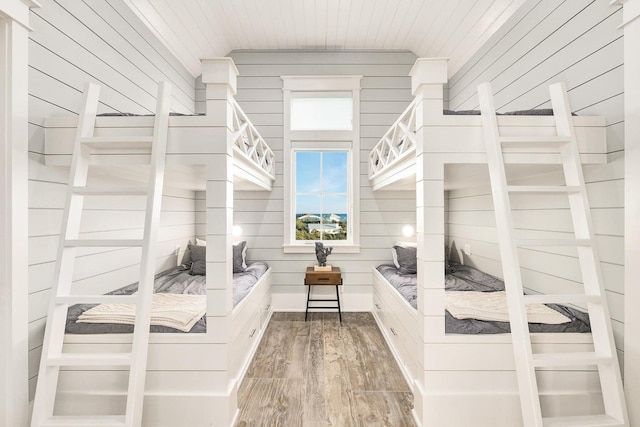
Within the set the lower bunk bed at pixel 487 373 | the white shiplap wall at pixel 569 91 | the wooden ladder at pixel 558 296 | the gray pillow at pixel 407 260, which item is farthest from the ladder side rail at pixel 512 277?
the gray pillow at pixel 407 260

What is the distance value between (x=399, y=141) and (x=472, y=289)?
56.1 inches

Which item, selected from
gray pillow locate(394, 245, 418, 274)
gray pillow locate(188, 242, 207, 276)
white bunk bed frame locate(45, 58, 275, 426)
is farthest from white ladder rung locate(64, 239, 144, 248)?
gray pillow locate(394, 245, 418, 274)

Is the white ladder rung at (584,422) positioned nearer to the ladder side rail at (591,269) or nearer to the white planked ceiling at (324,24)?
the ladder side rail at (591,269)

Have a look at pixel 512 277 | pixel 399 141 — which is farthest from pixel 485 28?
pixel 512 277

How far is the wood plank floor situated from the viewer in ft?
6.48

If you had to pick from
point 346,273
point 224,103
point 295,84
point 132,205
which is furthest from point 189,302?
point 295,84

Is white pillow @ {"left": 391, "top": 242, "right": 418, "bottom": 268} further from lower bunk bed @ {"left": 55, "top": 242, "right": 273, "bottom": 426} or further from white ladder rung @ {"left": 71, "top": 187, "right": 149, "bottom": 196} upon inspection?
white ladder rung @ {"left": 71, "top": 187, "right": 149, "bottom": 196}

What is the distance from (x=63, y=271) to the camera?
161cm

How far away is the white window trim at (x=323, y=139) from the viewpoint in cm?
408

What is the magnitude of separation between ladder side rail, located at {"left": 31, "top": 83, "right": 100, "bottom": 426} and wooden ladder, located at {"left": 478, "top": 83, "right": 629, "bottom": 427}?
2133mm

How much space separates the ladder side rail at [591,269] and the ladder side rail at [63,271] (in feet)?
8.27

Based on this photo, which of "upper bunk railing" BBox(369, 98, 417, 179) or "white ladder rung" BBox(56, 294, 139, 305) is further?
"upper bunk railing" BBox(369, 98, 417, 179)

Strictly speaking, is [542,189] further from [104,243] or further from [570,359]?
[104,243]

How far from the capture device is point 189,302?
2248 millimetres
